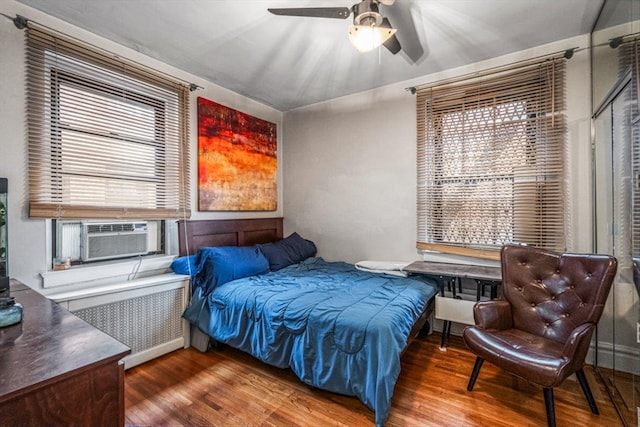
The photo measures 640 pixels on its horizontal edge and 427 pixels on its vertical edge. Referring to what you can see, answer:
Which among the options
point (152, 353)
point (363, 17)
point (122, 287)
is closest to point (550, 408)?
point (363, 17)

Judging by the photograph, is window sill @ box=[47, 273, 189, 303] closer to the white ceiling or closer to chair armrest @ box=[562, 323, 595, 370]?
the white ceiling

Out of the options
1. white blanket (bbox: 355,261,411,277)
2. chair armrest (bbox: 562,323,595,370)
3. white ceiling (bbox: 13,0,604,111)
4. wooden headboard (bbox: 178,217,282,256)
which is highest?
white ceiling (bbox: 13,0,604,111)

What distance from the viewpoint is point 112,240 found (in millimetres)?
2512

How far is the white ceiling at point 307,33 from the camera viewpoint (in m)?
2.07

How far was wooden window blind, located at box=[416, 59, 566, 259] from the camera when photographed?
2.55 m

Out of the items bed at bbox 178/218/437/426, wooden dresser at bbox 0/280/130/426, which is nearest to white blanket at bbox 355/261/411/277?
bed at bbox 178/218/437/426

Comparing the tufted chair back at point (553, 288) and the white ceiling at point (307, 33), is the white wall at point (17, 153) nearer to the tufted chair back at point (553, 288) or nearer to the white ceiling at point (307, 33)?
the white ceiling at point (307, 33)

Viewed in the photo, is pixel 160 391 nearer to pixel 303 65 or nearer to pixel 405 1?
pixel 303 65

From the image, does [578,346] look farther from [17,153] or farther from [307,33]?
[17,153]

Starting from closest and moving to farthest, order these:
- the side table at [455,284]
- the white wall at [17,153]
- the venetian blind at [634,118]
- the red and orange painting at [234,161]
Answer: the venetian blind at [634,118]
the white wall at [17,153]
the side table at [455,284]
the red and orange painting at [234,161]

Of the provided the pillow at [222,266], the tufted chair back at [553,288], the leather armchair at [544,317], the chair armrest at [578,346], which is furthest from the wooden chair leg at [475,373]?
the pillow at [222,266]

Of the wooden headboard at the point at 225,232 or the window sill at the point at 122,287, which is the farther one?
the wooden headboard at the point at 225,232

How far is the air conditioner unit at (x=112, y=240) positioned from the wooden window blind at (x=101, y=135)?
103 millimetres

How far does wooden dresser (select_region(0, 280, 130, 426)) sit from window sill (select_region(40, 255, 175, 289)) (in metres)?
1.25
